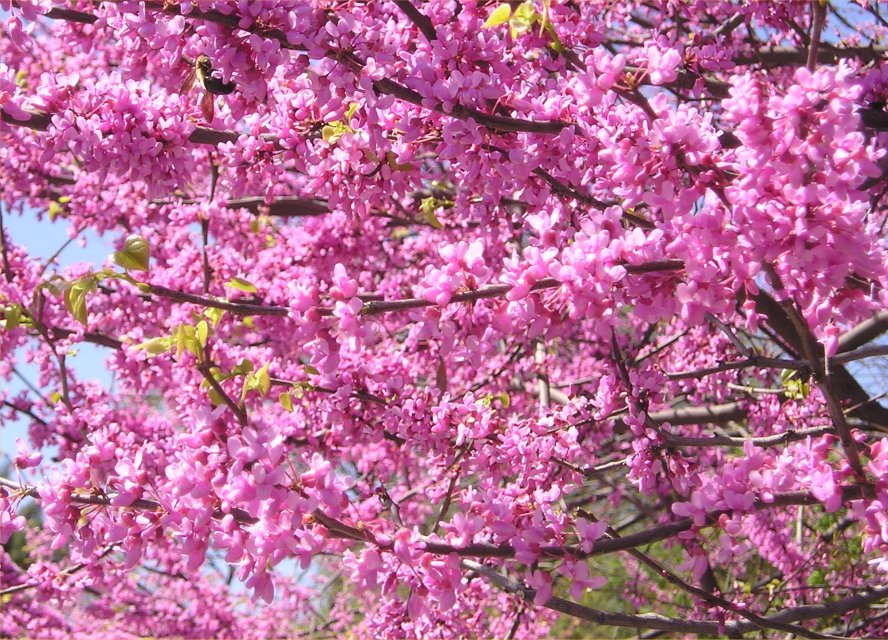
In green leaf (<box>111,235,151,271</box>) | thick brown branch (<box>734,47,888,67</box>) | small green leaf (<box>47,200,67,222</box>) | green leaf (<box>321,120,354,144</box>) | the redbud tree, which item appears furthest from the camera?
small green leaf (<box>47,200,67,222</box>)

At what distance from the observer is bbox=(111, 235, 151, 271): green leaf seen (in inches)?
83.8

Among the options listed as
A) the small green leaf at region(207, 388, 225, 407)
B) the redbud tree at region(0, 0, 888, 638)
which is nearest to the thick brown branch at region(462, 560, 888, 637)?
the redbud tree at region(0, 0, 888, 638)

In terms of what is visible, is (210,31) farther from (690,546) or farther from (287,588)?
(287,588)

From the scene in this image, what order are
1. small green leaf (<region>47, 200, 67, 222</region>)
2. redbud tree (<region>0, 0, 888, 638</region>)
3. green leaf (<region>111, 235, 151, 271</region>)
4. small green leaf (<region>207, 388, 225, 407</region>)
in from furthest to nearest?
small green leaf (<region>47, 200, 67, 222</region>) → green leaf (<region>111, 235, 151, 271</region>) → small green leaf (<region>207, 388, 225, 407</region>) → redbud tree (<region>0, 0, 888, 638</region>)

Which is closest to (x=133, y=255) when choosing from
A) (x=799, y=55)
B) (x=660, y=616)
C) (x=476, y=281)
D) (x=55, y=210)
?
(x=476, y=281)

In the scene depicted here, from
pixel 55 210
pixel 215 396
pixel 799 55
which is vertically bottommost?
pixel 215 396

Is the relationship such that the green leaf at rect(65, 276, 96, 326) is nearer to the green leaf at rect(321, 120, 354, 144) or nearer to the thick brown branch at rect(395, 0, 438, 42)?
the green leaf at rect(321, 120, 354, 144)

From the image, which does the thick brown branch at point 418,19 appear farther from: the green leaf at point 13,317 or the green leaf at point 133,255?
the green leaf at point 13,317

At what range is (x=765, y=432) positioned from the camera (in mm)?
4270

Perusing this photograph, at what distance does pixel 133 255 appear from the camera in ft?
7.06

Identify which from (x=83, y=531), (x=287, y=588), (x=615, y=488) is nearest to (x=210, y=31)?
(x=83, y=531)

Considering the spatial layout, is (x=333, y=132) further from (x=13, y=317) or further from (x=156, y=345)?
(x=13, y=317)

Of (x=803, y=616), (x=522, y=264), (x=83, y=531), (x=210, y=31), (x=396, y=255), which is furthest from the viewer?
(x=396, y=255)

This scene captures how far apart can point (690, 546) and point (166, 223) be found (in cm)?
439
